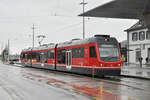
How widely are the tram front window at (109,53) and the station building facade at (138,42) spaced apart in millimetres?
30902

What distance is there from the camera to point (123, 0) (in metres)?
20.2

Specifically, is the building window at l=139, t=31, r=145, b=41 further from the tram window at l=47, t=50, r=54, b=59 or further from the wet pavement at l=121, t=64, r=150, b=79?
the tram window at l=47, t=50, r=54, b=59

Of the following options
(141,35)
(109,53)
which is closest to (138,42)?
(141,35)

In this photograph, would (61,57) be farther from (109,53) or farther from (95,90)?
(95,90)

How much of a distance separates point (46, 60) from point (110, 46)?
13.3m

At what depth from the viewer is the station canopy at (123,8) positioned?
68.2 ft

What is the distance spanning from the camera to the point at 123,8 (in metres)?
22.9

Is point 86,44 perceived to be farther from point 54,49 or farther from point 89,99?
point 89,99

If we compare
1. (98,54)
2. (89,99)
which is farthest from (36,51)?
(89,99)

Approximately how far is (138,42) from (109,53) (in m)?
35.4

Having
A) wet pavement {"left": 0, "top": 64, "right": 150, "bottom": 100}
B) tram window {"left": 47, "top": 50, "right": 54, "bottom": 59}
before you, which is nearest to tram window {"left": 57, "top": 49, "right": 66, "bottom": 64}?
tram window {"left": 47, "top": 50, "right": 54, "bottom": 59}

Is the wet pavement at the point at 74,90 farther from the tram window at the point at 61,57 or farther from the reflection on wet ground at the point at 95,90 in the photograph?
the tram window at the point at 61,57

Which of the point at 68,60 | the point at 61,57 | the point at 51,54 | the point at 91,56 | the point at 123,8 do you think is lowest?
the point at 68,60

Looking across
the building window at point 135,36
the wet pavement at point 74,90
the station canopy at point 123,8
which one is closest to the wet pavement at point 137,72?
the station canopy at point 123,8
